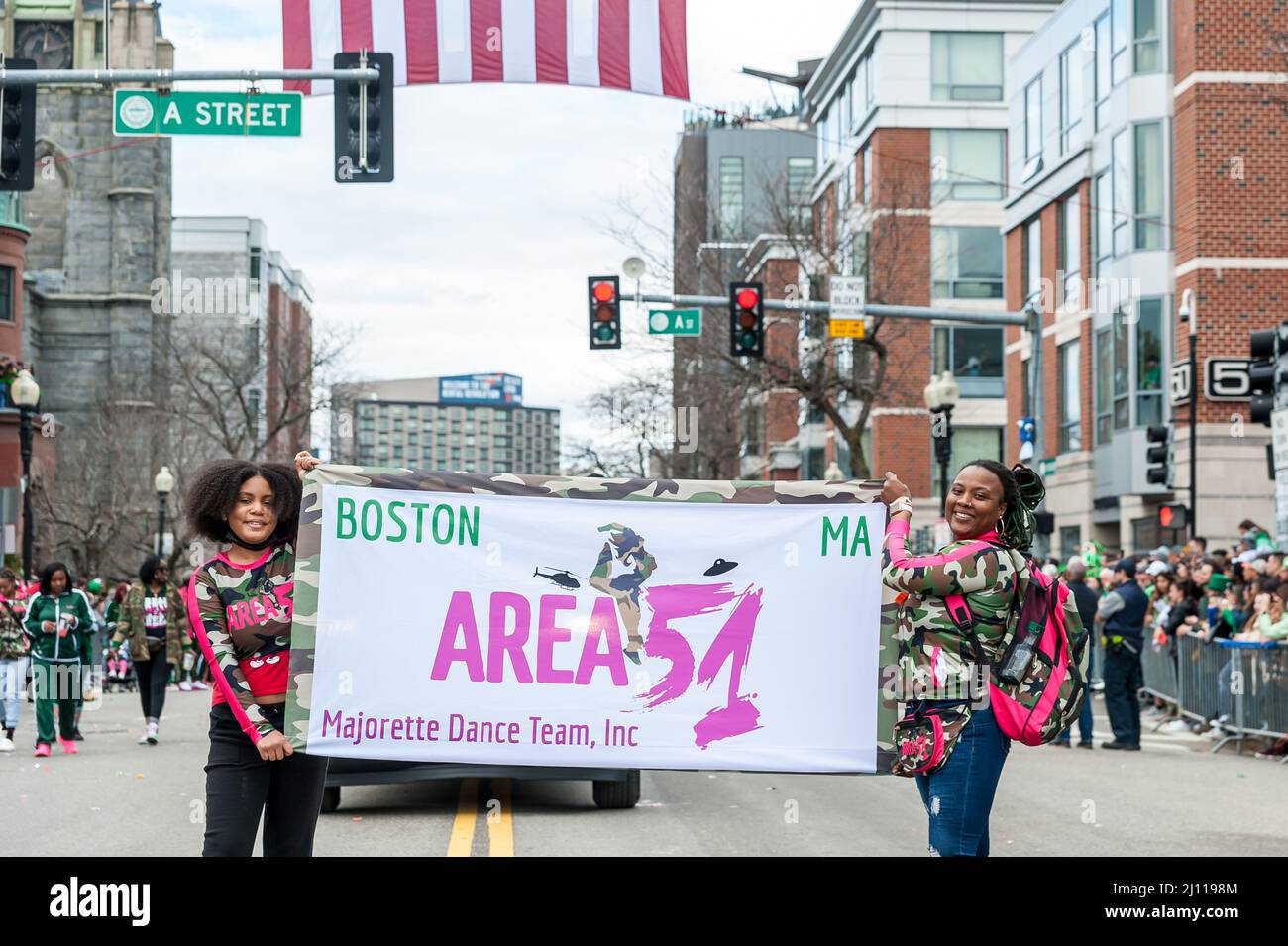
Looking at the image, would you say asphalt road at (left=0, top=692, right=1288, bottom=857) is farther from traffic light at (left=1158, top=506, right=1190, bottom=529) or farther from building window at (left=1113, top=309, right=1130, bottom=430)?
building window at (left=1113, top=309, right=1130, bottom=430)

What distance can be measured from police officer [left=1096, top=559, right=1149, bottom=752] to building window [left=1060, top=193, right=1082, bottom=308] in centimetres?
2280

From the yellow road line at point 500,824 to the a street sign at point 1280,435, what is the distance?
9188 mm

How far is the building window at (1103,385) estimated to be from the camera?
39062mm

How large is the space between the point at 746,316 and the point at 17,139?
35.9ft

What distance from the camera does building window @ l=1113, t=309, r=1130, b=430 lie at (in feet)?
123

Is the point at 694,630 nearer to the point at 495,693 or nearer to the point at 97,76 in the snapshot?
the point at 495,693

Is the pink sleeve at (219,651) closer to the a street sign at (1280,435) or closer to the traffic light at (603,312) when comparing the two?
Result: the a street sign at (1280,435)

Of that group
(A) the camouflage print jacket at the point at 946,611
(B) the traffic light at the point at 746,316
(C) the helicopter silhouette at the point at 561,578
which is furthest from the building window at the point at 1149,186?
(A) the camouflage print jacket at the point at 946,611

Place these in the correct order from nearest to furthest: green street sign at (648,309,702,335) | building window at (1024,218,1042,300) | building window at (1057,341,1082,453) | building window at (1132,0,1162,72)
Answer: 1. green street sign at (648,309,702,335)
2. building window at (1132,0,1162,72)
3. building window at (1057,341,1082,453)
4. building window at (1024,218,1042,300)

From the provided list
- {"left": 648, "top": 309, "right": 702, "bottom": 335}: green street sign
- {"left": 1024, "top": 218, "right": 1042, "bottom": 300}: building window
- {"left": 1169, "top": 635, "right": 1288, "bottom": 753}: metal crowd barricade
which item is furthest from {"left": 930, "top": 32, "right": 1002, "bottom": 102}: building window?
{"left": 1169, "top": 635, "right": 1288, "bottom": 753}: metal crowd barricade
